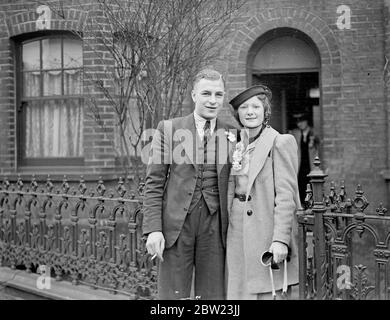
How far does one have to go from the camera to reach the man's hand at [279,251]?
364cm

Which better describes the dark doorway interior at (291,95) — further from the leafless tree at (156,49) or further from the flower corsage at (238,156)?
the flower corsage at (238,156)

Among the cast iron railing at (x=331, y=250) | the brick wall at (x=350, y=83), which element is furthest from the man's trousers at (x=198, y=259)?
the brick wall at (x=350, y=83)

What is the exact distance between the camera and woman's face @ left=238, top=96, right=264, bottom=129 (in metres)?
3.86

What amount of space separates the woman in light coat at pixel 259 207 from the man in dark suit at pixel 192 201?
0.30 ft

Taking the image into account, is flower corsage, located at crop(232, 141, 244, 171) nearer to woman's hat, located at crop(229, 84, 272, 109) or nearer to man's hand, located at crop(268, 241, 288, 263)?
woman's hat, located at crop(229, 84, 272, 109)

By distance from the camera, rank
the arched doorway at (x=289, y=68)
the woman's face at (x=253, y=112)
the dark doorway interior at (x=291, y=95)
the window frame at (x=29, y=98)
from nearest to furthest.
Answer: the woman's face at (x=253, y=112)
the window frame at (x=29, y=98)
the arched doorway at (x=289, y=68)
the dark doorway interior at (x=291, y=95)

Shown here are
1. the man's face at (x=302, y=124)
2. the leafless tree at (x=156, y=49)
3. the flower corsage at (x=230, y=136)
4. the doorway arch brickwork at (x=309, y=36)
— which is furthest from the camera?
the man's face at (x=302, y=124)

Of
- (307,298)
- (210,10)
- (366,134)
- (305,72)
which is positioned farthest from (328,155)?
(307,298)

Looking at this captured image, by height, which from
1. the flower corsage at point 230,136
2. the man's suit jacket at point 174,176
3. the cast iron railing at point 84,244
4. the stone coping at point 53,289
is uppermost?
the flower corsage at point 230,136

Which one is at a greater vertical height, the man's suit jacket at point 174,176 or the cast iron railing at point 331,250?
the man's suit jacket at point 174,176

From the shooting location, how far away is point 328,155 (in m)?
8.77

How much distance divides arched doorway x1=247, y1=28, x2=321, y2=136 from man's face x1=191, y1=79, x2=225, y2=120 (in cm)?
534

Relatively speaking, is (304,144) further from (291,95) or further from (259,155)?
(259,155)

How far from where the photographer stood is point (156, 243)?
3.86 meters
